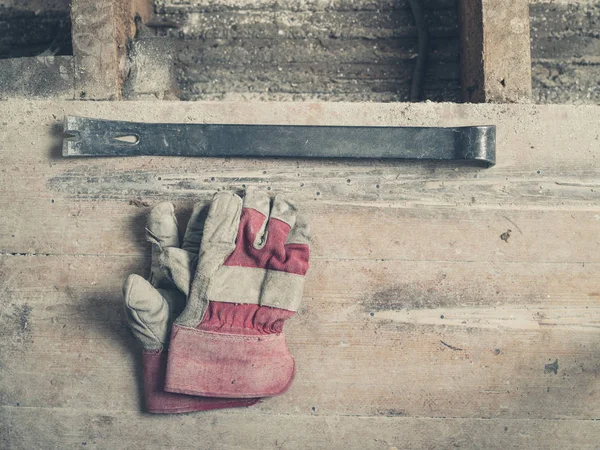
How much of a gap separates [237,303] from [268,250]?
0.83 ft

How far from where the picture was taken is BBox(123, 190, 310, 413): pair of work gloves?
215 cm

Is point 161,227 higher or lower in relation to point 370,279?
higher

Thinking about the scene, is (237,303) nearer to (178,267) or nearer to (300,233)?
(178,267)

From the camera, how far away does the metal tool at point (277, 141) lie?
221 centimetres

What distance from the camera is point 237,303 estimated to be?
7.16 ft

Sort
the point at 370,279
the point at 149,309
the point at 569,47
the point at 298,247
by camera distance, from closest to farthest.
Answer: the point at 149,309, the point at 298,247, the point at 370,279, the point at 569,47

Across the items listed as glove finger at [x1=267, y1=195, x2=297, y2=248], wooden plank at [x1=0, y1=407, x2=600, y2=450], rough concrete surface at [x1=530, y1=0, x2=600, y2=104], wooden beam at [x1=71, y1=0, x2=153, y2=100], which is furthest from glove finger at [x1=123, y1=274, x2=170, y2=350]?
rough concrete surface at [x1=530, y1=0, x2=600, y2=104]

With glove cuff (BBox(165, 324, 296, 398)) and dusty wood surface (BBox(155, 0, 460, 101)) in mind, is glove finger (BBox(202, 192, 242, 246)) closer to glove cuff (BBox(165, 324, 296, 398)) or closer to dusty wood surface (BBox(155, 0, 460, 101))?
glove cuff (BBox(165, 324, 296, 398))

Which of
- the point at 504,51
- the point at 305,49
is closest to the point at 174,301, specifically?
the point at 305,49

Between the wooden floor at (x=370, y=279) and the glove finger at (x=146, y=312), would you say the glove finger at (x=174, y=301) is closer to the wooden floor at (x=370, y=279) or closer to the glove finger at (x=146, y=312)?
the glove finger at (x=146, y=312)

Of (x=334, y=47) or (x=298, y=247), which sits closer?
(x=298, y=247)

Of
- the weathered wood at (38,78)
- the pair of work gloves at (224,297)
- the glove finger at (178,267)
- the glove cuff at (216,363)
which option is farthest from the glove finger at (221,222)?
the weathered wood at (38,78)

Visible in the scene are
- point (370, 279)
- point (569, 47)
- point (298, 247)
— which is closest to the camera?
point (298, 247)

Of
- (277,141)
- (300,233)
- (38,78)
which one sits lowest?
(300,233)
